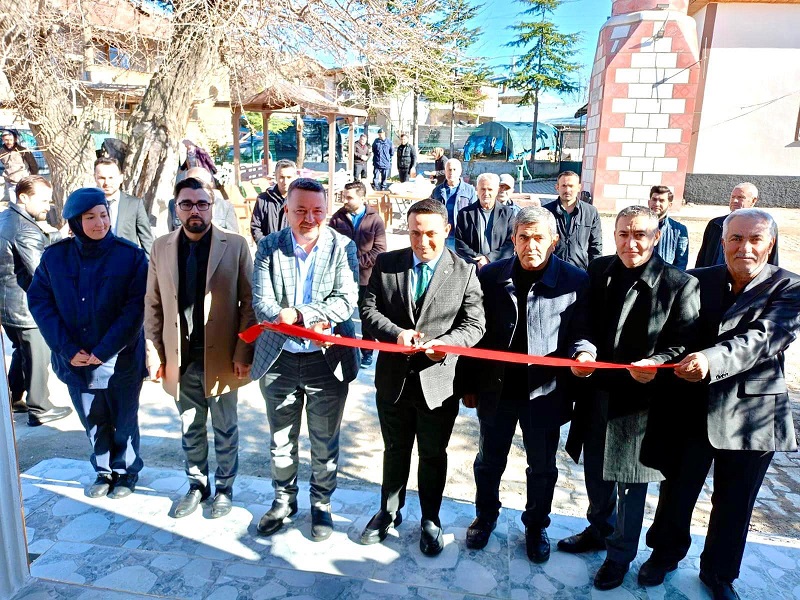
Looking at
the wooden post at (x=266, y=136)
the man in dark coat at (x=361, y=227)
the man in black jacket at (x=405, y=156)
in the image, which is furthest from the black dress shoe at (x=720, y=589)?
the man in black jacket at (x=405, y=156)

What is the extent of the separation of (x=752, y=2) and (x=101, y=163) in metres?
18.9

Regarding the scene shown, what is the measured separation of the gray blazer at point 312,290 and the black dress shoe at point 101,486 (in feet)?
4.93

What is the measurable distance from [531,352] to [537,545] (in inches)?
45.2

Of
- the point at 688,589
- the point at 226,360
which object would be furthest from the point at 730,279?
the point at 226,360

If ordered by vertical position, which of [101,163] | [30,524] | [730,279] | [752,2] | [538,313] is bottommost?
[30,524]

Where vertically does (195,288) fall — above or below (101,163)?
below

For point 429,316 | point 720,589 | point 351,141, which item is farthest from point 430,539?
point 351,141

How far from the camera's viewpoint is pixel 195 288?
3.35 metres

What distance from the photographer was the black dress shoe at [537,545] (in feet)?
10.5

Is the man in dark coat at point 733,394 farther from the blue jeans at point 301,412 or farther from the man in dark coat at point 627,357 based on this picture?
the blue jeans at point 301,412

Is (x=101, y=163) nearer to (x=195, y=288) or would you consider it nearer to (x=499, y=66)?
(x=195, y=288)

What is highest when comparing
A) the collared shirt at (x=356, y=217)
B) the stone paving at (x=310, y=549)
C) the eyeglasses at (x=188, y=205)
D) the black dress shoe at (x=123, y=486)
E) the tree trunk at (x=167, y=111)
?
the tree trunk at (x=167, y=111)

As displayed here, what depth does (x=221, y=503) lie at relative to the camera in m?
3.60

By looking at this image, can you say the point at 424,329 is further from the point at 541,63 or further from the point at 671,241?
the point at 541,63
